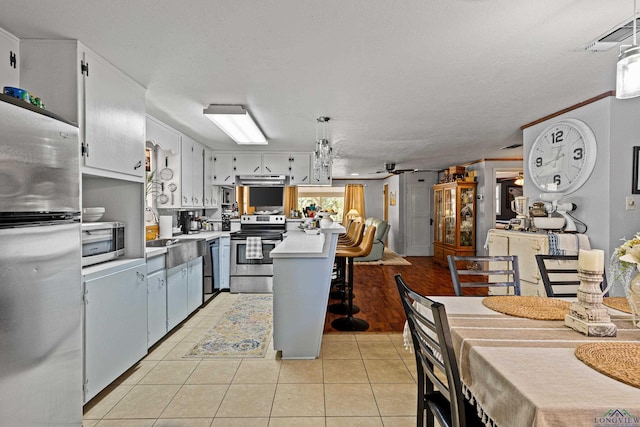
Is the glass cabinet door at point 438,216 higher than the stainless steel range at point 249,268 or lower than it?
higher

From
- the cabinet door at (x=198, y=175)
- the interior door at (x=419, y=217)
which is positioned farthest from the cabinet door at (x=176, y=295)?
Answer: the interior door at (x=419, y=217)

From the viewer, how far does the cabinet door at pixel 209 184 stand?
502 centimetres

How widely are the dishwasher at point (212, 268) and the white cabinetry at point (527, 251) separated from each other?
357cm

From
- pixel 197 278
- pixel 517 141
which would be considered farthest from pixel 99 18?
pixel 517 141

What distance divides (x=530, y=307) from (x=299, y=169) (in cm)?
422

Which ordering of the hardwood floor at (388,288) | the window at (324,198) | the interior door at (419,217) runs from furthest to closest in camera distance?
the window at (324,198), the interior door at (419,217), the hardwood floor at (388,288)

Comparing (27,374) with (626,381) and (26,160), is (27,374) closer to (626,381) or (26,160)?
(26,160)

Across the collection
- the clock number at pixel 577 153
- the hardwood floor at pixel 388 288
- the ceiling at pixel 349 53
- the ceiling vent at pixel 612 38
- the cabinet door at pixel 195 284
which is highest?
the ceiling at pixel 349 53

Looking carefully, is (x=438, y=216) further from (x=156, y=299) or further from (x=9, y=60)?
(x=9, y=60)

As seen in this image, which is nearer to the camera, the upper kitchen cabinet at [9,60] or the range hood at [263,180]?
the upper kitchen cabinet at [9,60]

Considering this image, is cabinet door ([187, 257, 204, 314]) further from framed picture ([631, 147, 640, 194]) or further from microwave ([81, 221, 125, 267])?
framed picture ([631, 147, 640, 194])

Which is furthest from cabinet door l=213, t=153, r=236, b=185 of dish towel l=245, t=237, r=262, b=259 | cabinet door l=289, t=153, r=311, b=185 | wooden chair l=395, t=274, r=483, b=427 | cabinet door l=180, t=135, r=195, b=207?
wooden chair l=395, t=274, r=483, b=427

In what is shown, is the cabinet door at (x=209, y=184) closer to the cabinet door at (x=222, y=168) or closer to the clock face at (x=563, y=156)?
the cabinet door at (x=222, y=168)

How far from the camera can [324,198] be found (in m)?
10.8
